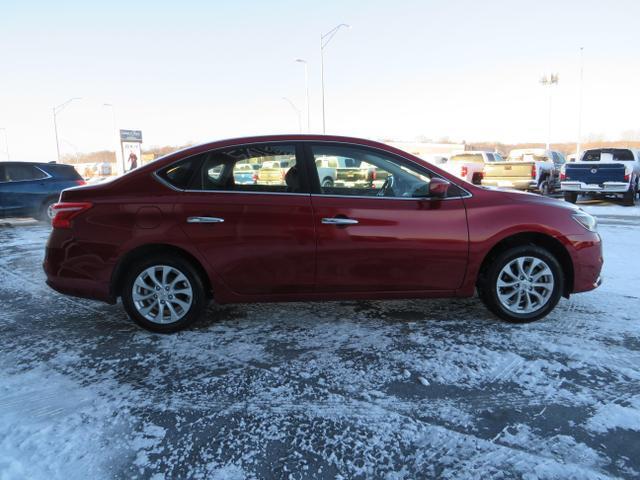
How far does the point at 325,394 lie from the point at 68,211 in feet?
8.48

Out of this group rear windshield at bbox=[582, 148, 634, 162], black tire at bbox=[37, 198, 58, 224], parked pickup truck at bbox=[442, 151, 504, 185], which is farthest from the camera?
parked pickup truck at bbox=[442, 151, 504, 185]

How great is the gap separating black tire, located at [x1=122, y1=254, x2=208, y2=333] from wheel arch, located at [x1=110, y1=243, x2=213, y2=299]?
3cm

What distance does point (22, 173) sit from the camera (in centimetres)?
1103

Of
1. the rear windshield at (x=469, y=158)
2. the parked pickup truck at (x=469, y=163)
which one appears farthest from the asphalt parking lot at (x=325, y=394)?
the rear windshield at (x=469, y=158)

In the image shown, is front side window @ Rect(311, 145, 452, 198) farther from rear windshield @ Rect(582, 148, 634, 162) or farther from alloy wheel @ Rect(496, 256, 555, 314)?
rear windshield @ Rect(582, 148, 634, 162)

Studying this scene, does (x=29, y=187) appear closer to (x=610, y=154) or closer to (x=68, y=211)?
(x=68, y=211)

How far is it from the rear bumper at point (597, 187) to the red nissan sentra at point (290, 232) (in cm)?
1161

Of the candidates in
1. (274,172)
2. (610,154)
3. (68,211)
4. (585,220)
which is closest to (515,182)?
(610,154)

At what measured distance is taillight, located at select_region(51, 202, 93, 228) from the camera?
12.8ft

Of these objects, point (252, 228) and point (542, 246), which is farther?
point (542, 246)

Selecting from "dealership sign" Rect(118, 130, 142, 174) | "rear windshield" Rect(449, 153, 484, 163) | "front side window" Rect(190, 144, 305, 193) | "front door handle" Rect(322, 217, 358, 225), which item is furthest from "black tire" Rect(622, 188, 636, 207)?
"dealership sign" Rect(118, 130, 142, 174)

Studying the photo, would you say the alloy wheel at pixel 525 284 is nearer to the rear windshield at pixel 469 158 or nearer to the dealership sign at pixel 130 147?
the rear windshield at pixel 469 158

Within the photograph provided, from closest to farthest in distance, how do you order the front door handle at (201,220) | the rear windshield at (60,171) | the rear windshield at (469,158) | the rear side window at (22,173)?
1. the front door handle at (201,220)
2. the rear side window at (22,173)
3. the rear windshield at (60,171)
4. the rear windshield at (469,158)

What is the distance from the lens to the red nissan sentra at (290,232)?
3871mm
